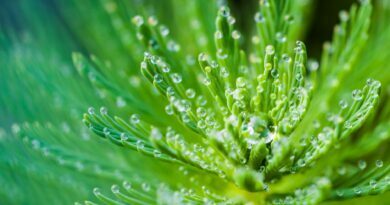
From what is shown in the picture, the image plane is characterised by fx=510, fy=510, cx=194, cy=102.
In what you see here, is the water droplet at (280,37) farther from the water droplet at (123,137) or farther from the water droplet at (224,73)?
the water droplet at (123,137)

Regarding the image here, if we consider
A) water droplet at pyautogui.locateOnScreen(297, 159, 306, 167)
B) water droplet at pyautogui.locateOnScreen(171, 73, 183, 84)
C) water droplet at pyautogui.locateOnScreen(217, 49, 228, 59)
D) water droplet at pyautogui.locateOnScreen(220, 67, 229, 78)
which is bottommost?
water droplet at pyautogui.locateOnScreen(297, 159, 306, 167)

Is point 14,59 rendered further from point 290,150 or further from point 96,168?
point 290,150

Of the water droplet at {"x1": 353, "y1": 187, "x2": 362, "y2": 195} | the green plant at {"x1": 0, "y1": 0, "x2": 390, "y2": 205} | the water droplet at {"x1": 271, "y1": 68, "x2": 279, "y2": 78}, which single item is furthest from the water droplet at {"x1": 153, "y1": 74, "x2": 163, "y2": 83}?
the water droplet at {"x1": 353, "y1": 187, "x2": 362, "y2": 195}

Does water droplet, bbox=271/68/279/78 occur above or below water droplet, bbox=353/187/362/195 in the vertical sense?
above

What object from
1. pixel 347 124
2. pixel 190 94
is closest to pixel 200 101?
pixel 190 94

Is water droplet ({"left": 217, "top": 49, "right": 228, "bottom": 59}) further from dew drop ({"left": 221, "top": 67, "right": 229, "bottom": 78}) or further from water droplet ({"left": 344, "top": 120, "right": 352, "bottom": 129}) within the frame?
water droplet ({"left": 344, "top": 120, "right": 352, "bottom": 129})

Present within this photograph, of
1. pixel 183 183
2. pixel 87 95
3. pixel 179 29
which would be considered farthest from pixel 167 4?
pixel 183 183

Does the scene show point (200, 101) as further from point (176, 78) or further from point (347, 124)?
point (347, 124)

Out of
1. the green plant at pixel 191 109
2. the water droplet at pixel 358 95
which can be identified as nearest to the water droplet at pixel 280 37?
the green plant at pixel 191 109

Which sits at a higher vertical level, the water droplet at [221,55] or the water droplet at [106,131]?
the water droplet at [221,55]
